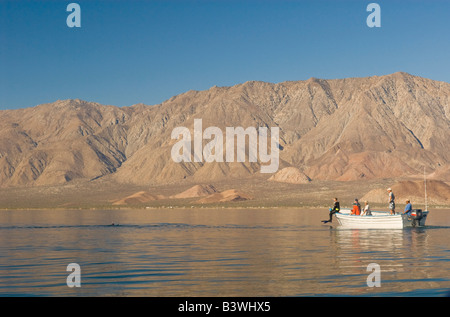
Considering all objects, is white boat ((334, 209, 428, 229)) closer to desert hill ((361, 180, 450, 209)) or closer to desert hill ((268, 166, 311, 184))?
desert hill ((361, 180, 450, 209))

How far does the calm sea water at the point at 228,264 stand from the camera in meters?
18.0

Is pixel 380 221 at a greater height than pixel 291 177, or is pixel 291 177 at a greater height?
pixel 291 177

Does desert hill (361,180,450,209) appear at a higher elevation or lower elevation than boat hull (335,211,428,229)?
lower

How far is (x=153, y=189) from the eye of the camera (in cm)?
17725

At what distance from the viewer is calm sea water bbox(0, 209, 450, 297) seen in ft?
59.2

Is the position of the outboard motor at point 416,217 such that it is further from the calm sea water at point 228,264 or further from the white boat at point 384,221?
the calm sea water at point 228,264

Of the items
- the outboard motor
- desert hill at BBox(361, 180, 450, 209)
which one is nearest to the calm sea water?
the outboard motor

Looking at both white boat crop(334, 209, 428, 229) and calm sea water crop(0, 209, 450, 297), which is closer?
calm sea water crop(0, 209, 450, 297)

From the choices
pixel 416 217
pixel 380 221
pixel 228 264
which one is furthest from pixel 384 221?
pixel 228 264

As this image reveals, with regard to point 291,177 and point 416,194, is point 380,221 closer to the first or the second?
point 416,194

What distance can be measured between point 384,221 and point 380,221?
12.0 inches

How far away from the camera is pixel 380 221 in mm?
46438

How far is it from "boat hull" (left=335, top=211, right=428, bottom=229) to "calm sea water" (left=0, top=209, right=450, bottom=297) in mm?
5886

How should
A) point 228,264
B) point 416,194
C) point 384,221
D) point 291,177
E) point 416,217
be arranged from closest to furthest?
point 228,264
point 384,221
point 416,217
point 416,194
point 291,177
